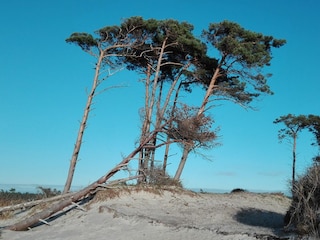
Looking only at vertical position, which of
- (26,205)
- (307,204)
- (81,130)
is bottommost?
(26,205)

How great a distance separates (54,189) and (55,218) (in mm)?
7281

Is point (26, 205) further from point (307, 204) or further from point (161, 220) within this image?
→ point (307, 204)

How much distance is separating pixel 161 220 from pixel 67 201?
4844mm

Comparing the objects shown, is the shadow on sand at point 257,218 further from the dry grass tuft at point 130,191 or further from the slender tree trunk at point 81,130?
the slender tree trunk at point 81,130

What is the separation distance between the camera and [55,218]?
17016 millimetres

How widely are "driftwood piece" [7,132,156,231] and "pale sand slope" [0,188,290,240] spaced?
1.17ft

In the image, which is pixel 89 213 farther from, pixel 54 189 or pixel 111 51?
pixel 111 51

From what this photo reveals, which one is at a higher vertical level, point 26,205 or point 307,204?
point 307,204

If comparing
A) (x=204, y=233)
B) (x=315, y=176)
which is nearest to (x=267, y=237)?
(x=204, y=233)

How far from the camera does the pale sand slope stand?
12.3 metres

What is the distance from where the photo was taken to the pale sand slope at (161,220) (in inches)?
485

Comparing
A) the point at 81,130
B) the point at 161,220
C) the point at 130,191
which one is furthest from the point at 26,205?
the point at 161,220

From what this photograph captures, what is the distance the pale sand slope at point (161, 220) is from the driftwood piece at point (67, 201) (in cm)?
36

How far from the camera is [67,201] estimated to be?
1703 cm
